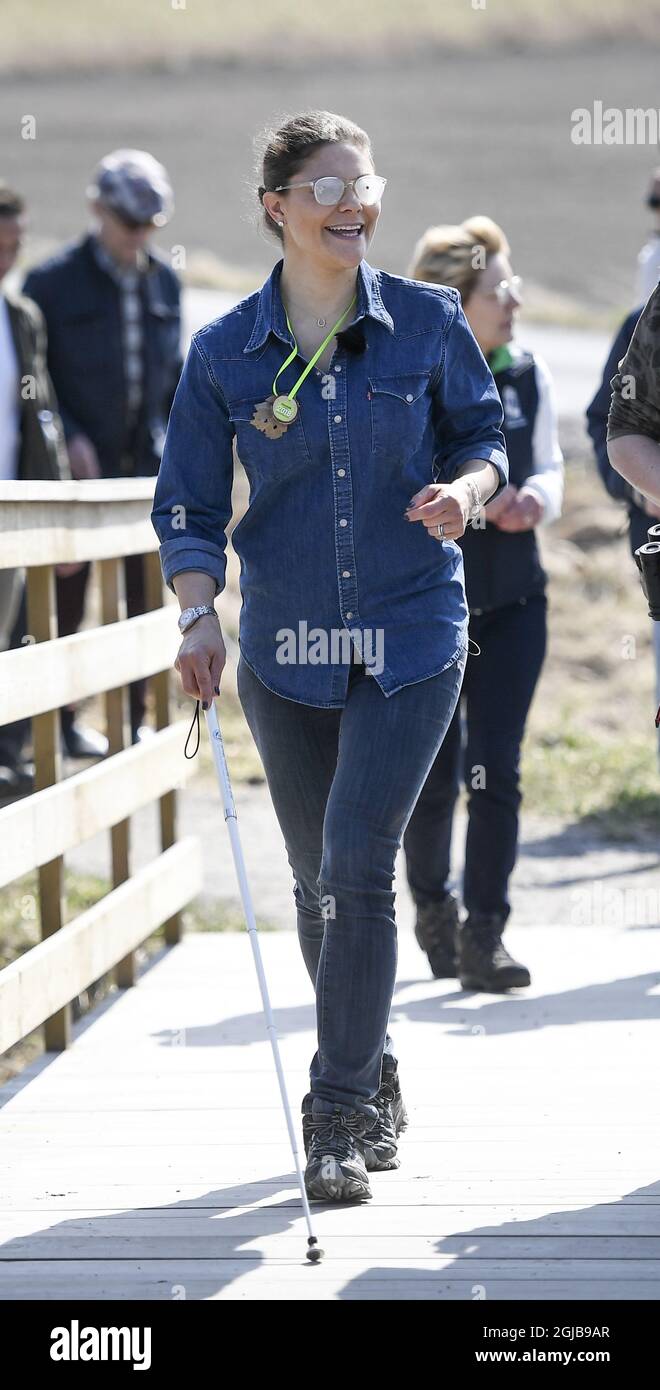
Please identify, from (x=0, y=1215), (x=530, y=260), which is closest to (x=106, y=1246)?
(x=0, y=1215)

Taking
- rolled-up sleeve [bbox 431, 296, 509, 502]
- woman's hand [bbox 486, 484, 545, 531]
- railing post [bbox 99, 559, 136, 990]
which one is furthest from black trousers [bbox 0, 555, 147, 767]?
rolled-up sleeve [bbox 431, 296, 509, 502]

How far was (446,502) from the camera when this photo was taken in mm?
3359

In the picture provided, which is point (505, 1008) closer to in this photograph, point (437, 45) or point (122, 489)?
point (122, 489)

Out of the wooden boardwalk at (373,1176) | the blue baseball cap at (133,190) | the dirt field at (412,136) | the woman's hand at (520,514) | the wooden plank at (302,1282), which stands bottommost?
the wooden boardwalk at (373,1176)

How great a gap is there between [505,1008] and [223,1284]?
2.20 m

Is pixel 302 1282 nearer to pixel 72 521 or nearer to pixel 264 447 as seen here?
pixel 264 447

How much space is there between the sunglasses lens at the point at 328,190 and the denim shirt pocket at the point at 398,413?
1.05 feet

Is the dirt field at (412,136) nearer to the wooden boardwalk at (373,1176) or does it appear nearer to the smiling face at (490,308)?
the smiling face at (490,308)

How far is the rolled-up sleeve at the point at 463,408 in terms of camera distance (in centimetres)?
362

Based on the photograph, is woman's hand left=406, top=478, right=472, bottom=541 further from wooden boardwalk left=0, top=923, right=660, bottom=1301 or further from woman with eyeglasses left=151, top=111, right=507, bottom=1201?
wooden boardwalk left=0, top=923, right=660, bottom=1301

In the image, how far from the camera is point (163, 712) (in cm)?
625

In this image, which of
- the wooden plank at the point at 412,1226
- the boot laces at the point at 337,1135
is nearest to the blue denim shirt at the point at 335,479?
the boot laces at the point at 337,1135

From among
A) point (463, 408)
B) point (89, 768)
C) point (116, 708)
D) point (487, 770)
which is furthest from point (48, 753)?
point (463, 408)

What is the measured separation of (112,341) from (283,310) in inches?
168
